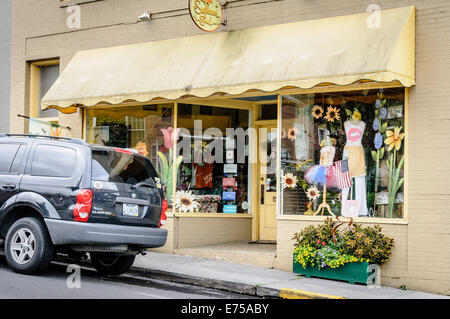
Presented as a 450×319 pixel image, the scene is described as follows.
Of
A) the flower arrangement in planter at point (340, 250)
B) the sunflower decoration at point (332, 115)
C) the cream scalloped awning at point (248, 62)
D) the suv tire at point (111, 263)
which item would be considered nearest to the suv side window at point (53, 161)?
the suv tire at point (111, 263)

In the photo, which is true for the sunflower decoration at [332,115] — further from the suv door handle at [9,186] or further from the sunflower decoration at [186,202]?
the suv door handle at [9,186]

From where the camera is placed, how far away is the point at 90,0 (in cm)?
1338

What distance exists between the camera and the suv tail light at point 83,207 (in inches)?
313

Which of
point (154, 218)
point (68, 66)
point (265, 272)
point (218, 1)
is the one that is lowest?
point (265, 272)

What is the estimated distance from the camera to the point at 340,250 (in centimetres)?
941

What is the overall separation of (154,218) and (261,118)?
15.0 feet

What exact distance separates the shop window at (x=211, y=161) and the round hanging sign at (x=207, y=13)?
1828 mm

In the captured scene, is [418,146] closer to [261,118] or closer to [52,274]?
[261,118]

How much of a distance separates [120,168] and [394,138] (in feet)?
14.2

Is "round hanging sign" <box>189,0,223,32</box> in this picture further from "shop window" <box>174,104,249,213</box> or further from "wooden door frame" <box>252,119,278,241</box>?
"wooden door frame" <box>252,119,278,241</box>

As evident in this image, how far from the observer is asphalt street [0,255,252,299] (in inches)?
288

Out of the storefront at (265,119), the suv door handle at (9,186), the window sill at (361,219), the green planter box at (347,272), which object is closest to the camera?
the suv door handle at (9,186)

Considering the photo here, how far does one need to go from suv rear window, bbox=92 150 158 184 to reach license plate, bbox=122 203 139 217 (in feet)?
1.13

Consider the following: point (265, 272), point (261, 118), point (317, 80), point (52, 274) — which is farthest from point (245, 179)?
point (52, 274)
